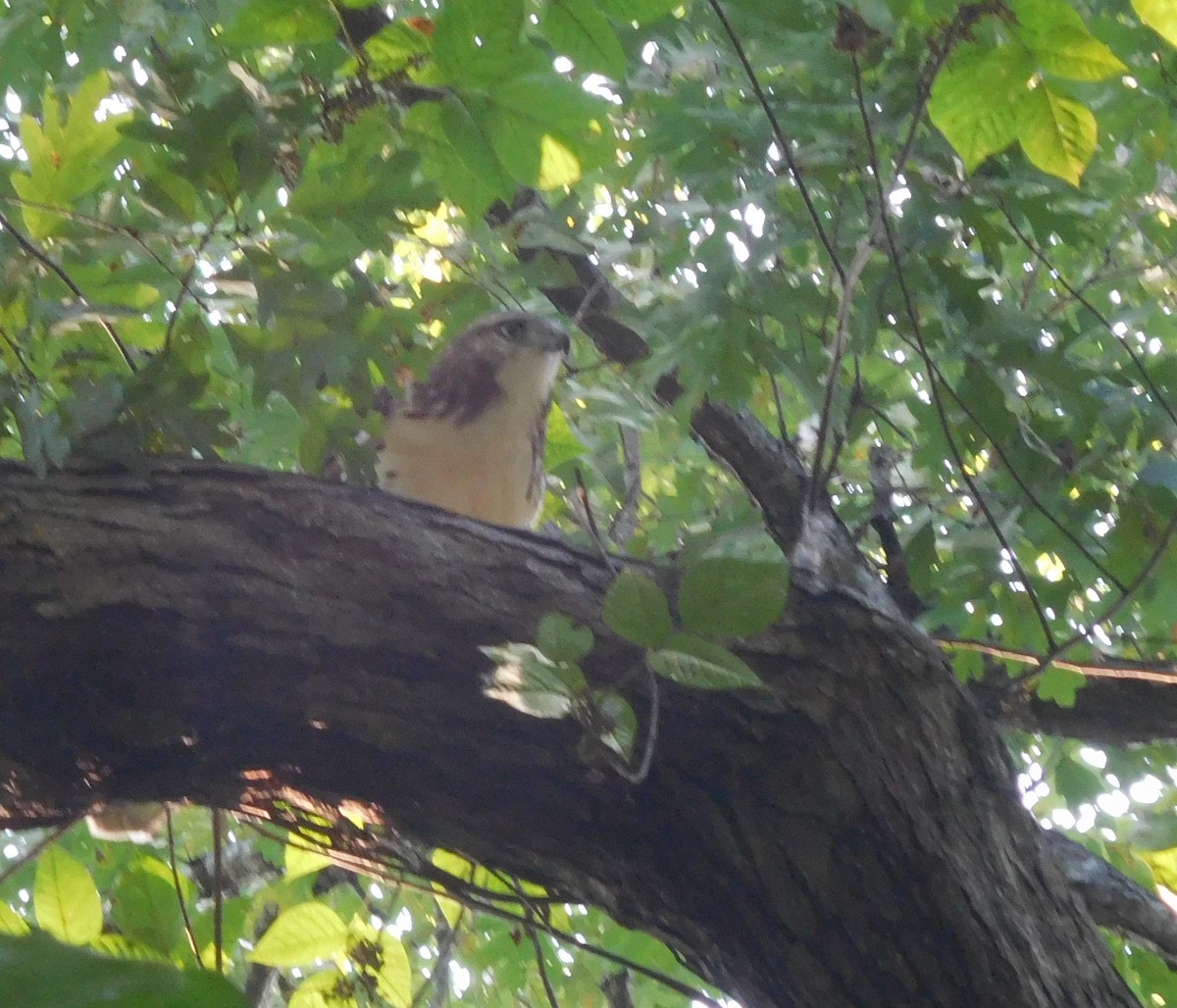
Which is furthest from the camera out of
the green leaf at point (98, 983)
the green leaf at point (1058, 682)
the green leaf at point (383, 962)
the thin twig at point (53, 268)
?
the green leaf at point (1058, 682)

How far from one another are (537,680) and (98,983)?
721 mm

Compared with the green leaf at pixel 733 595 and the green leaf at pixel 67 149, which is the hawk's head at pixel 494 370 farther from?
the green leaf at pixel 733 595

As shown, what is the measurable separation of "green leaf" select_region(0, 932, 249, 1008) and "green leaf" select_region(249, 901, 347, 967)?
1.45 metres

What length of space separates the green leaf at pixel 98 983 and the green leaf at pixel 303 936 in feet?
4.76

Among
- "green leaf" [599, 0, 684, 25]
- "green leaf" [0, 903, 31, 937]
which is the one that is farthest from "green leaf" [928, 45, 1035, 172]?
"green leaf" [0, 903, 31, 937]

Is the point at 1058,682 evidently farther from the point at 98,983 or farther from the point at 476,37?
the point at 98,983

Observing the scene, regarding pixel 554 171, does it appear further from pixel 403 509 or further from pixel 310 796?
pixel 310 796

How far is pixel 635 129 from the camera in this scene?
3.04 metres

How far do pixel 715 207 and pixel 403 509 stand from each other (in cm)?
94

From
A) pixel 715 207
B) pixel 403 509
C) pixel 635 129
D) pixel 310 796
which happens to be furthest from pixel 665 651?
pixel 635 129

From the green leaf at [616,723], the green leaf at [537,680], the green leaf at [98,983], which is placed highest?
the green leaf at [98,983]

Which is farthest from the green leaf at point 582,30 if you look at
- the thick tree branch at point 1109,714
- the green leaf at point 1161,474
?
the thick tree branch at point 1109,714

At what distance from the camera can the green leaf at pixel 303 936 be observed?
1.81 m

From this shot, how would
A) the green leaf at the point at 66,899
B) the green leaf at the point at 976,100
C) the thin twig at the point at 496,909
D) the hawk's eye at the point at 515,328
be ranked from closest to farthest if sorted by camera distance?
the green leaf at the point at 976,100, the green leaf at the point at 66,899, the thin twig at the point at 496,909, the hawk's eye at the point at 515,328
